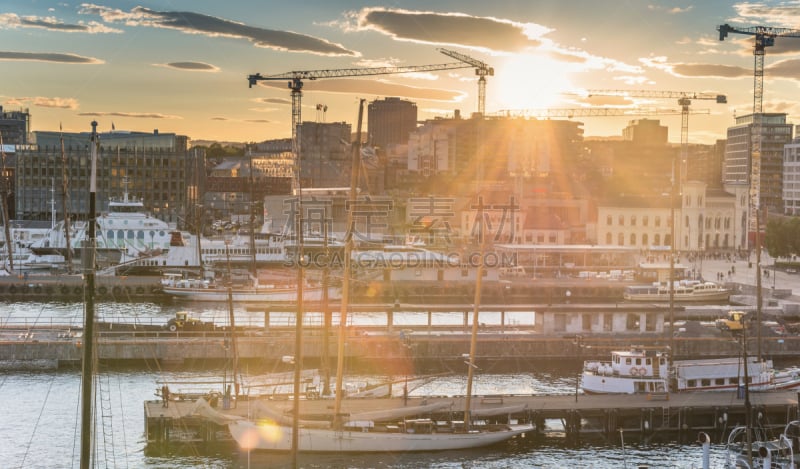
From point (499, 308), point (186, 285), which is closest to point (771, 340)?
point (499, 308)

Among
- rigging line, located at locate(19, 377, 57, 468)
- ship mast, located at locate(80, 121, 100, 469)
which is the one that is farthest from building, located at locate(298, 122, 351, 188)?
ship mast, located at locate(80, 121, 100, 469)

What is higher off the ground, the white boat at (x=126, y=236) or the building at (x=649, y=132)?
the building at (x=649, y=132)

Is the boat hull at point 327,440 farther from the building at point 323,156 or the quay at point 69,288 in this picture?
the building at point 323,156

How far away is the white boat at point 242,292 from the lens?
40.4 meters

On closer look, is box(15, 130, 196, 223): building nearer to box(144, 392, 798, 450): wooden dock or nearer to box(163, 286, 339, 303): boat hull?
box(163, 286, 339, 303): boat hull

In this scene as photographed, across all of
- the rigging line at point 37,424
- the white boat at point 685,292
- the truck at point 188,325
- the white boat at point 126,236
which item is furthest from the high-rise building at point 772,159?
the rigging line at point 37,424

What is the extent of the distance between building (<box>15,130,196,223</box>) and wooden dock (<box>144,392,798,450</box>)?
58.3 metres

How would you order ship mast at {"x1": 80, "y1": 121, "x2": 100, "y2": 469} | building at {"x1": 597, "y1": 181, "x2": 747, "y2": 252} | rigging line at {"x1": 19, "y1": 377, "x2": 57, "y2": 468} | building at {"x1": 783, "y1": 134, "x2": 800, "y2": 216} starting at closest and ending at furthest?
1. ship mast at {"x1": 80, "y1": 121, "x2": 100, "y2": 469}
2. rigging line at {"x1": 19, "y1": 377, "x2": 57, "y2": 468}
3. building at {"x1": 597, "y1": 181, "x2": 747, "y2": 252}
4. building at {"x1": 783, "y1": 134, "x2": 800, "y2": 216}

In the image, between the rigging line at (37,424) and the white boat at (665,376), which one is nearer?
the rigging line at (37,424)

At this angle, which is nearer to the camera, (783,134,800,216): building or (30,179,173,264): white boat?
(30,179,173,264): white boat

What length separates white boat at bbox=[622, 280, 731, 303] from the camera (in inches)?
1740

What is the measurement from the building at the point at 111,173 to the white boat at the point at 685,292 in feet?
139

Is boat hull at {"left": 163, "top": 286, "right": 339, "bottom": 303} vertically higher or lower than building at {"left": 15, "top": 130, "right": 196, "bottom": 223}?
lower

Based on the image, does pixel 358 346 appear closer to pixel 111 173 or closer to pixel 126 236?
pixel 126 236
